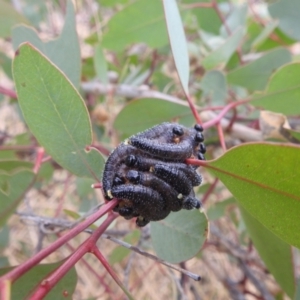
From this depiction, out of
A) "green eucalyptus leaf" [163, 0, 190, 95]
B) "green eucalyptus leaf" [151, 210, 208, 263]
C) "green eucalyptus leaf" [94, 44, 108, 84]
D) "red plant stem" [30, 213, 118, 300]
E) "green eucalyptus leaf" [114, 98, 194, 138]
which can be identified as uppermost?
"green eucalyptus leaf" [163, 0, 190, 95]

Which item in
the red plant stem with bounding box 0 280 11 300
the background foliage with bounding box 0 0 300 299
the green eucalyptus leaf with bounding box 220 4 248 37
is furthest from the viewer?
the green eucalyptus leaf with bounding box 220 4 248 37

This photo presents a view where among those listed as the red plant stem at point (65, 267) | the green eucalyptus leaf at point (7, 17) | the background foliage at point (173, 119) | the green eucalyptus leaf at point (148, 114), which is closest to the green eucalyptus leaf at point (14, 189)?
the background foliage at point (173, 119)

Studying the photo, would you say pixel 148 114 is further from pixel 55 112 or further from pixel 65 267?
pixel 65 267

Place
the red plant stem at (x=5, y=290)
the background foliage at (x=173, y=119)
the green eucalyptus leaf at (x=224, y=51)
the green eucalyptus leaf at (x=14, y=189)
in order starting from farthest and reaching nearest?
the green eucalyptus leaf at (x=224, y=51)
the green eucalyptus leaf at (x=14, y=189)
the background foliage at (x=173, y=119)
the red plant stem at (x=5, y=290)

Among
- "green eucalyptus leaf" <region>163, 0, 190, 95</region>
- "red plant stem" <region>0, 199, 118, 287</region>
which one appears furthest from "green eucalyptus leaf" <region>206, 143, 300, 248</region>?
"green eucalyptus leaf" <region>163, 0, 190, 95</region>

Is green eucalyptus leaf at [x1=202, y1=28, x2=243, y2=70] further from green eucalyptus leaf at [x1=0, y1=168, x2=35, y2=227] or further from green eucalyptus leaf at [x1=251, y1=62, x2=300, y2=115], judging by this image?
green eucalyptus leaf at [x1=0, y1=168, x2=35, y2=227]

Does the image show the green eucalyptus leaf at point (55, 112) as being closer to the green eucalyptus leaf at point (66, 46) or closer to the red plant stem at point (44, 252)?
the red plant stem at point (44, 252)
